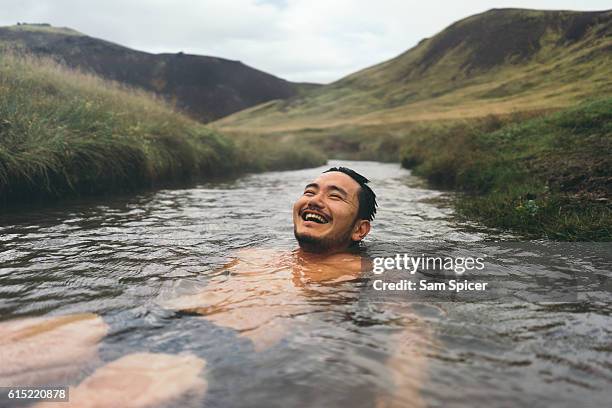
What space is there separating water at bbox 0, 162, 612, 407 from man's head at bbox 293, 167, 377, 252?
14.8 inches

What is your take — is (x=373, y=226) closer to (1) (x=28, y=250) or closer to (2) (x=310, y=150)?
(1) (x=28, y=250)

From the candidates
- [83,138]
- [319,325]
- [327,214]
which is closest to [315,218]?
[327,214]

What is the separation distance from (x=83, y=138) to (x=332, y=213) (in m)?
6.90

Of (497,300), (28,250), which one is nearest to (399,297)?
(497,300)

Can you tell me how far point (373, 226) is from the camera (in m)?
7.24

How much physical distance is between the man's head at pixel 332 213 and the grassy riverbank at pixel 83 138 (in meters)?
5.62

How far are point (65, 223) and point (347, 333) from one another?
5392mm

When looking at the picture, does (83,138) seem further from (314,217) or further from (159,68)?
(159,68)

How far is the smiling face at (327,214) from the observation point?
15.5ft

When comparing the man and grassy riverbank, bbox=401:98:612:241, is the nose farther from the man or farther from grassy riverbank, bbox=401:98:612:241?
grassy riverbank, bbox=401:98:612:241

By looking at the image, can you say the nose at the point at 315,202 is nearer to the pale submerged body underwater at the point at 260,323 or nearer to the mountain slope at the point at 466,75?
the pale submerged body underwater at the point at 260,323

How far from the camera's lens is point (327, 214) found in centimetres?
472

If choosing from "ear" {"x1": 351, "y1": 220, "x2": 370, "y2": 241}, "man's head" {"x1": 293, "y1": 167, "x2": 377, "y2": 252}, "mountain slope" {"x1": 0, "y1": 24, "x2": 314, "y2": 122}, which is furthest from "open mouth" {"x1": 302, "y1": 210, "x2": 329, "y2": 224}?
"mountain slope" {"x1": 0, "y1": 24, "x2": 314, "y2": 122}

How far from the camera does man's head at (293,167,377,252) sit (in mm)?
4727
